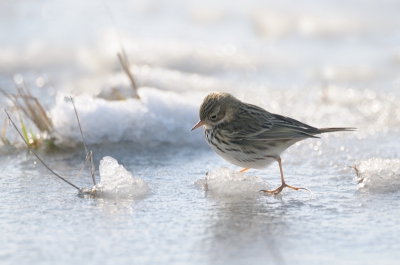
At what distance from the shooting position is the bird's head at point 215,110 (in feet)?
19.2

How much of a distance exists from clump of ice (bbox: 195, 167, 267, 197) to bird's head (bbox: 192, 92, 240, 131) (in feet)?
2.25

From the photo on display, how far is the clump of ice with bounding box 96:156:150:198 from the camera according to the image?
4.88 metres

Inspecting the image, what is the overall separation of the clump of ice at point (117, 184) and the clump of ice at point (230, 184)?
21.2 inches

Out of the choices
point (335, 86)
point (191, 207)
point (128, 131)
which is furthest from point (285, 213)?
point (335, 86)

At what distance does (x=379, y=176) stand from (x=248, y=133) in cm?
123

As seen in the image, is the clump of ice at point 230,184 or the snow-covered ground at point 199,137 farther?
the clump of ice at point 230,184

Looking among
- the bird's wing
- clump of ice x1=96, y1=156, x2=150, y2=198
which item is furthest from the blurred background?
clump of ice x1=96, y1=156, x2=150, y2=198

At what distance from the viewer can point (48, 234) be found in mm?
4020

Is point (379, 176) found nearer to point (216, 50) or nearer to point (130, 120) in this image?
point (130, 120)

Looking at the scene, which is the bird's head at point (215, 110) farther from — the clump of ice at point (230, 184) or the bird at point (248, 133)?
the clump of ice at point (230, 184)

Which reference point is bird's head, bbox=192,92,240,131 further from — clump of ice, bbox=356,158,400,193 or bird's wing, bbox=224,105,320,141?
clump of ice, bbox=356,158,400,193

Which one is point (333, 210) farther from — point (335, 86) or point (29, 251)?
point (335, 86)

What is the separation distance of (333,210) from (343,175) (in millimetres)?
1143

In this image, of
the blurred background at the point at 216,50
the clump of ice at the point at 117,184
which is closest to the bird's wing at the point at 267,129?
the clump of ice at the point at 117,184
